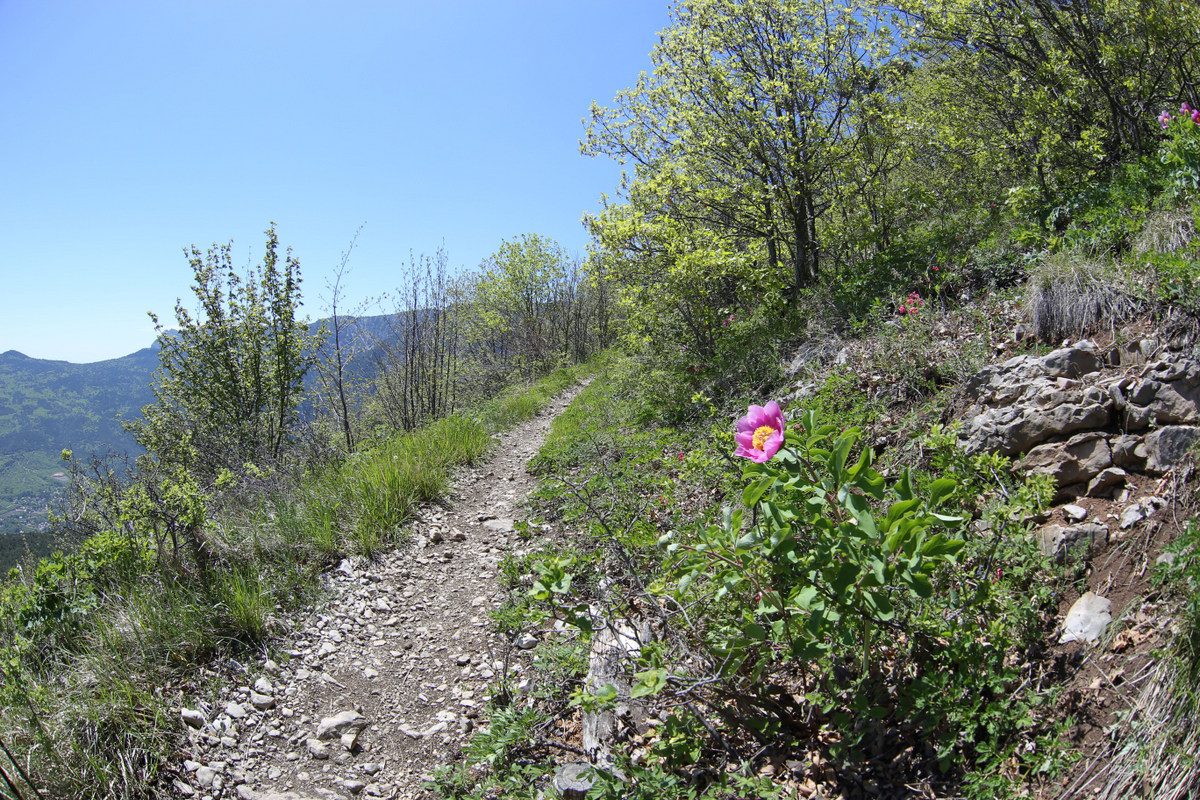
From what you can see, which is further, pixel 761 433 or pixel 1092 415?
pixel 1092 415

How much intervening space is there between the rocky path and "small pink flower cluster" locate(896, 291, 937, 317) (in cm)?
443

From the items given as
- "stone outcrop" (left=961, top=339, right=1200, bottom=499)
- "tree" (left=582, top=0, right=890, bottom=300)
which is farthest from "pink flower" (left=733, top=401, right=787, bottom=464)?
"tree" (left=582, top=0, right=890, bottom=300)

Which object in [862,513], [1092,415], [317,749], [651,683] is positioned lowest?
[317,749]

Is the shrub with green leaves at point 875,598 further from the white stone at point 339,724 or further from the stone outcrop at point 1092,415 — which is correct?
the white stone at point 339,724

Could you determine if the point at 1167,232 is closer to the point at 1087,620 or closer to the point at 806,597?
the point at 1087,620

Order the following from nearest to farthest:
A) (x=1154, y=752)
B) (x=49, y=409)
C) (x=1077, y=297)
A: (x=1154, y=752), (x=1077, y=297), (x=49, y=409)

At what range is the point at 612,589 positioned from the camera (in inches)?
142

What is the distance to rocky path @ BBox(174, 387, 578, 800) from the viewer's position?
2.83 m

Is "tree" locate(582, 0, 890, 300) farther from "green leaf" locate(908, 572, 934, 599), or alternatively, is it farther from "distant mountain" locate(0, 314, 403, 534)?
"distant mountain" locate(0, 314, 403, 534)

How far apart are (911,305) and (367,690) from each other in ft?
18.2

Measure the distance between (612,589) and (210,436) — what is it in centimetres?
859

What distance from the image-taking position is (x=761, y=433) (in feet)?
6.34

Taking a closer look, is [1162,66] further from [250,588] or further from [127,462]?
[127,462]

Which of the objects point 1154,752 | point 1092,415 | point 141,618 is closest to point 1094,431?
point 1092,415
